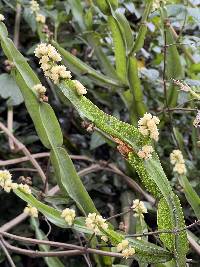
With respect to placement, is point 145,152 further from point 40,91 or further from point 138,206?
point 40,91

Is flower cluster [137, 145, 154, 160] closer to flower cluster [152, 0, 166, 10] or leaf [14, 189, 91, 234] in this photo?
leaf [14, 189, 91, 234]

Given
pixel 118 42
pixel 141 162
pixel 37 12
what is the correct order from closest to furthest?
pixel 141 162
pixel 118 42
pixel 37 12

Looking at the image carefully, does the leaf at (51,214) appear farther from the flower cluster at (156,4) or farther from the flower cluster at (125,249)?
the flower cluster at (156,4)

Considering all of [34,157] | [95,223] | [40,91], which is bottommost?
[34,157]

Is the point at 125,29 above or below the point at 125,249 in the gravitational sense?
above

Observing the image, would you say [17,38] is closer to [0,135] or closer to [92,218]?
[0,135]

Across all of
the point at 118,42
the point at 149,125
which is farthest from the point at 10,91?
the point at 149,125

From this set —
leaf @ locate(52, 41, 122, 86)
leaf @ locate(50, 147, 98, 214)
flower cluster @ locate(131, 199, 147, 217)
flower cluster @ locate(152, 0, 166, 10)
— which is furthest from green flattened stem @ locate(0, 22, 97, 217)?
flower cluster @ locate(152, 0, 166, 10)
